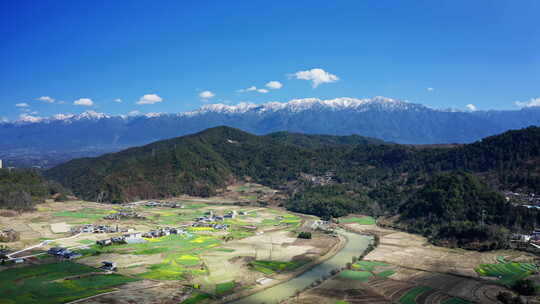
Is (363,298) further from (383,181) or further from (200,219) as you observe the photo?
(383,181)

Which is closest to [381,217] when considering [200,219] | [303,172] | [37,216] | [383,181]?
[383,181]

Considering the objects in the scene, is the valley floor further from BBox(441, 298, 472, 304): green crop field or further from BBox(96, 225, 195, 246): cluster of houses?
BBox(96, 225, 195, 246): cluster of houses

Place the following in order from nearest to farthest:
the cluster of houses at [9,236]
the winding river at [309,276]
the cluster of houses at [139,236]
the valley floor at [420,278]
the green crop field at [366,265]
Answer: the valley floor at [420,278] → the winding river at [309,276] → the green crop field at [366,265] → the cluster of houses at [9,236] → the cluster of houses at [139,236]

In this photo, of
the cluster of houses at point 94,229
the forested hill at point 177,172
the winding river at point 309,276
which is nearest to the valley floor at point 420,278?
the winding river at point 309,276

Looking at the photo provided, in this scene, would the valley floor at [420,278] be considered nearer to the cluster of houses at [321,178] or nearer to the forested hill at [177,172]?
the cluster of houses at [321,178]

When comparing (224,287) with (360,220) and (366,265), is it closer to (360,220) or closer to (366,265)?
(366,265)

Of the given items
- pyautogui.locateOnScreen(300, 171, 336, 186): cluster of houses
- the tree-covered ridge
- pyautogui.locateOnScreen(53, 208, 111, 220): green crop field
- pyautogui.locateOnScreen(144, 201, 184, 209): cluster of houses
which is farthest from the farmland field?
pyautogui.locateOnScreen(300, 171, 336, 186): cluster of houses
